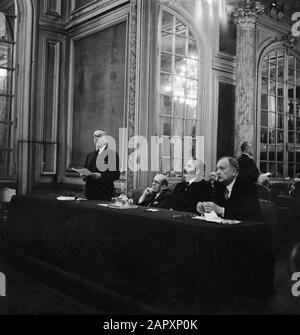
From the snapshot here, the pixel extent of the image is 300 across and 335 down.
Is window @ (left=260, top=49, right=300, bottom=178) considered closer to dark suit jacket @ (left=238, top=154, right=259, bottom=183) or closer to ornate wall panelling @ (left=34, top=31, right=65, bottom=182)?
dark suit jacket @ (left=238, top=154, right=259, bottom=183)

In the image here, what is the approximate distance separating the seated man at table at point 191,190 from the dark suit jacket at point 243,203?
71 cm

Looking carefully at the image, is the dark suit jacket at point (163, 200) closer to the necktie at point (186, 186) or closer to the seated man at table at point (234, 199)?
the necktie at point (186, 186)

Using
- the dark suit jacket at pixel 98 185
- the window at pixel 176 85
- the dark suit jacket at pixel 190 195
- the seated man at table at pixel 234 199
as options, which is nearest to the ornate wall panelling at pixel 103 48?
the window at pixel 176 85

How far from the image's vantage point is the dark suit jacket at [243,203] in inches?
109

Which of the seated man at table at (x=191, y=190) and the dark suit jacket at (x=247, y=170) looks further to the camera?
the dark suit jacket at (x=247, y=170)

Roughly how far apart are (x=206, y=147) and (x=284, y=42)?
2800 mm

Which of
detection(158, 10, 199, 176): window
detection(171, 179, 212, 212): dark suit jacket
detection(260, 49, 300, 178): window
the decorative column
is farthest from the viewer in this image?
detection(260, 49, 300, 178): window

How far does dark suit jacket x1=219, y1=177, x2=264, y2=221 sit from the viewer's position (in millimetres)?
2760

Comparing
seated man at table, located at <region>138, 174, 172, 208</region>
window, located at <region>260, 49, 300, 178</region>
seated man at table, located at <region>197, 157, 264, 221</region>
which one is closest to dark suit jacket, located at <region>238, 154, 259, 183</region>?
seated man at table, located at <region>138, 174, 172, 208</region>

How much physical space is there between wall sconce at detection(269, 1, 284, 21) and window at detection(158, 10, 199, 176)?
1.80 meters

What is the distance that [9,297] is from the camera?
3.13 m

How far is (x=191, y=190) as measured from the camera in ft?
12.0

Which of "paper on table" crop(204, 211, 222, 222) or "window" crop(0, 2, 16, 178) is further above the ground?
"window" crop(0, 2, 16, 178)
